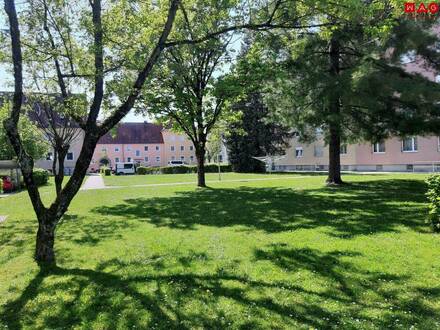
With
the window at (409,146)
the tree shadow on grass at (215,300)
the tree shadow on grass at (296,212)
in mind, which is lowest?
the tree shadow on grass at (215,300)

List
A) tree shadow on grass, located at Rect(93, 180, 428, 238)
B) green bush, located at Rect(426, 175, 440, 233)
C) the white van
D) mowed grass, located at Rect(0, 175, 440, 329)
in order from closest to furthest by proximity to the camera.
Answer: mowed grass, located at Rect(0, 175, 440, 329) → green bush, located at Rect(426, 175, 440, 233) → tree shadow on grass, located at Rect(93, 180, 428, 238) → the white van

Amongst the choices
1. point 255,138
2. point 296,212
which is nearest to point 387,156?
point 255,138

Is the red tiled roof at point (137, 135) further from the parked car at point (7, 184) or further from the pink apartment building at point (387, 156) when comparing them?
the parked car at point (7, 184)

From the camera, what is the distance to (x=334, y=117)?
16.5 metres

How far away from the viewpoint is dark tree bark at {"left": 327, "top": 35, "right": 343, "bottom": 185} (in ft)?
53.8

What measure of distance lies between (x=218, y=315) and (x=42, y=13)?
22.7ft

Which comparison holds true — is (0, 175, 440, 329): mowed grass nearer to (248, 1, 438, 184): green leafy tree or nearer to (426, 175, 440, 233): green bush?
(426, 175, 440, 233): green bush

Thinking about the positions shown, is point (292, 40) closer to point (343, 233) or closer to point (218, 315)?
point (343, 233)

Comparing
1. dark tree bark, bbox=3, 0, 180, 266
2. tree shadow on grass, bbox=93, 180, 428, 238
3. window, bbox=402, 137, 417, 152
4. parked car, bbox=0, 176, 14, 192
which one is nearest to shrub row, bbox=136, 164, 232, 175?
window, bbox=402, 137, 417, 152

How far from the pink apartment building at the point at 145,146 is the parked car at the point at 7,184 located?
191 ft

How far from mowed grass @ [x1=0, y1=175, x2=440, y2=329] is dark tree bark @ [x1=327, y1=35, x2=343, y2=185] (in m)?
5.80

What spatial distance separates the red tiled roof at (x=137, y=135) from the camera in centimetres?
8594

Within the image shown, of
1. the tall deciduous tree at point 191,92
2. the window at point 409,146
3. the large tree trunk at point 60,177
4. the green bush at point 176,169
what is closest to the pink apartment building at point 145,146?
the green bush at point 176,169

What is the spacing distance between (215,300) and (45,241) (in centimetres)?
360
